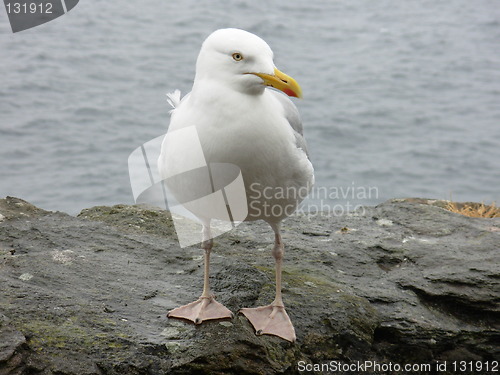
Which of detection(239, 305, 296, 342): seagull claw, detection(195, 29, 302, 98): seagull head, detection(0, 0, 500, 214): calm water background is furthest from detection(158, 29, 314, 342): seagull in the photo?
detection(0, 0, 500, 214): calm water background

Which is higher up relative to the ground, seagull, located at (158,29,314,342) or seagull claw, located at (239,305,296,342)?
seagull, located at (158,29,314,342)

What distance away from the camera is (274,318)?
15.5 feet

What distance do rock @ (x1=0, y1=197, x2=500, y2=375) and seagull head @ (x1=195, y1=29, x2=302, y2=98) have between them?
5.11ft

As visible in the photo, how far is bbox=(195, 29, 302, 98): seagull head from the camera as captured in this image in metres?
4.11

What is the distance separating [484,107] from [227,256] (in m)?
14.0

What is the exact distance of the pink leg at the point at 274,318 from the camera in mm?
4645

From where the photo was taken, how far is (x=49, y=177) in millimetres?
14688

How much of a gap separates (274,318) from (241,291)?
19.1 inches

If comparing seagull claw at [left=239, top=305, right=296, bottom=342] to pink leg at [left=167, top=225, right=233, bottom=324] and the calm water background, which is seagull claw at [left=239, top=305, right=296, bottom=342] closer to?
pink leg at [left=167, top=225, right=233, bottom=324]

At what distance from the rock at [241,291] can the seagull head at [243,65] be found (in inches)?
61.3

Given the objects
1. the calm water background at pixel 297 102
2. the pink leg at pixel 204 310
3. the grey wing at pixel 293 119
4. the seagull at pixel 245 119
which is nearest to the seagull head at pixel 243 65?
the seagull at pixel 245 119

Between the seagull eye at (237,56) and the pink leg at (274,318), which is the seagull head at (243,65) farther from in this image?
the pink leg at (274,318)

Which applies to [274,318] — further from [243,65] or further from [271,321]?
[243,65]

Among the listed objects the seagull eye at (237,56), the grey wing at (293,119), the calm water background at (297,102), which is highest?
the seagull eye at (237,56)
